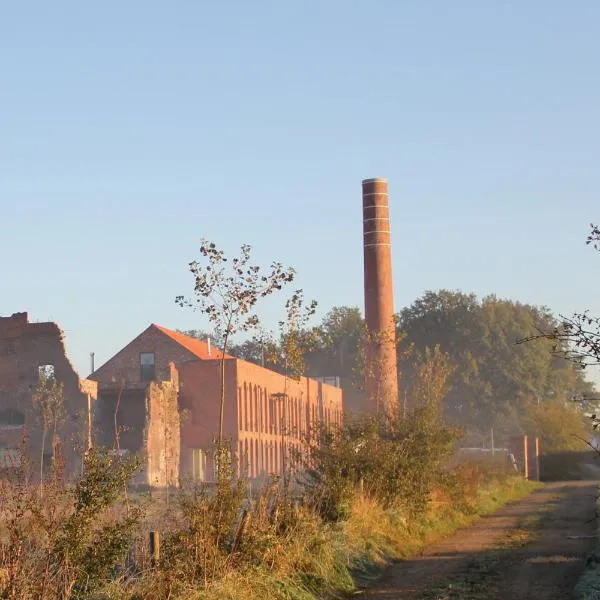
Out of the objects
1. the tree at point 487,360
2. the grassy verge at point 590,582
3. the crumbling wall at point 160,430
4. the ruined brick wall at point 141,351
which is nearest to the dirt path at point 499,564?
the grassy verge at point 590,582

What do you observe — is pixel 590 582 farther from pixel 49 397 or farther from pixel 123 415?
pixel 123 415

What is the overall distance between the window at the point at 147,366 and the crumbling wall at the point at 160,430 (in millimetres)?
6042

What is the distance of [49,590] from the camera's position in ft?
33.4

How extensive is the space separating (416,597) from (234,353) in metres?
91.1

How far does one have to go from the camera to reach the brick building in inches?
2335

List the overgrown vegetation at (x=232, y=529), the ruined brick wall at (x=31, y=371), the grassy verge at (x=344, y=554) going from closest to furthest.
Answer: the overgrown vegetation at (x=232, y=529)
the grassy verge at (x=344, y=554)
the ruined brick wall at (x=31, y=371)

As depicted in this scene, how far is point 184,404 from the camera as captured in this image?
212 ft

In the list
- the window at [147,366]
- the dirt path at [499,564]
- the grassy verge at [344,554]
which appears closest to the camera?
the grassy verge at [344,554]

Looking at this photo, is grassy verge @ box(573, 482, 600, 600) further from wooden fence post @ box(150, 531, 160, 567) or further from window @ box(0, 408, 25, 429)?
window @ box(0, 408, 25, 429)

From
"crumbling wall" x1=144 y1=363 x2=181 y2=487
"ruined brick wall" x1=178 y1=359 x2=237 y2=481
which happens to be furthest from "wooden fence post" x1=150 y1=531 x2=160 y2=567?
"ruined brick wall" x1=178 y1=359 x2=237 y2=481

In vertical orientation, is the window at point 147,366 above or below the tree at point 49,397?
above

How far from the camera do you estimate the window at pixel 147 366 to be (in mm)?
68562

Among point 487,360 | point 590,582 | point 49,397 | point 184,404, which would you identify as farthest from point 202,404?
point 590,582

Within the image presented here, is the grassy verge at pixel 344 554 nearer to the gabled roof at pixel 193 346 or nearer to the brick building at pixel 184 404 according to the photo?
the brick building at pixel 184 404
